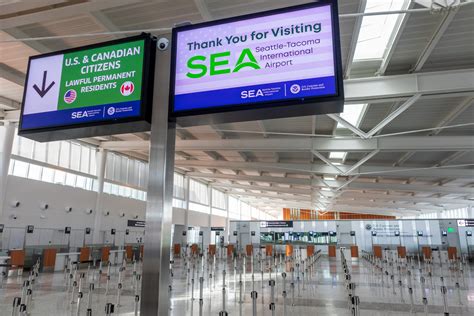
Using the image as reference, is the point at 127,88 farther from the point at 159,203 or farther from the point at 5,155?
the point at 5,155

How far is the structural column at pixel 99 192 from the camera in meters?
22.9

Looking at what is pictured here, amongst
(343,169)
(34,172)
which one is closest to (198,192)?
(34,172)

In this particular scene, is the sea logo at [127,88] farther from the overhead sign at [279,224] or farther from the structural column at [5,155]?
the overhead sign at [279,224]

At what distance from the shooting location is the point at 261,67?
306cm

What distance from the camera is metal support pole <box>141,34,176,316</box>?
2.89 metres

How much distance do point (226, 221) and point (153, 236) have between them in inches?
1817

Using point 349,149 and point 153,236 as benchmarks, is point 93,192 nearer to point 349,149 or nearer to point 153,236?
point 349,149

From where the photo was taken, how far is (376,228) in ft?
92.6

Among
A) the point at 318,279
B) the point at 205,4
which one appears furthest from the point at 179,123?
the point at 318,279

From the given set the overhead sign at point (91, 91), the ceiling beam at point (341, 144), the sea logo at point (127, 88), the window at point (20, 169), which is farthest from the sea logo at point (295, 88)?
the window at point (20, 169)

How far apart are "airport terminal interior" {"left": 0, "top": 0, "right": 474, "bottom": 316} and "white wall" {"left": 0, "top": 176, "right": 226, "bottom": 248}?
101mm

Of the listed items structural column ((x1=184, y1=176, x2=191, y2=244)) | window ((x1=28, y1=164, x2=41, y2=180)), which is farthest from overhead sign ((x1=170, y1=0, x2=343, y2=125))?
structural column ((x1=184, y1=176, x2=191, y2=244))

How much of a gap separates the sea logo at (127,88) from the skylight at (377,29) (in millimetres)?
6045

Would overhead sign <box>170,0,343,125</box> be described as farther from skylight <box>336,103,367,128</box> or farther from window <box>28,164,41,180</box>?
window <box>28,164,41,180</box>
